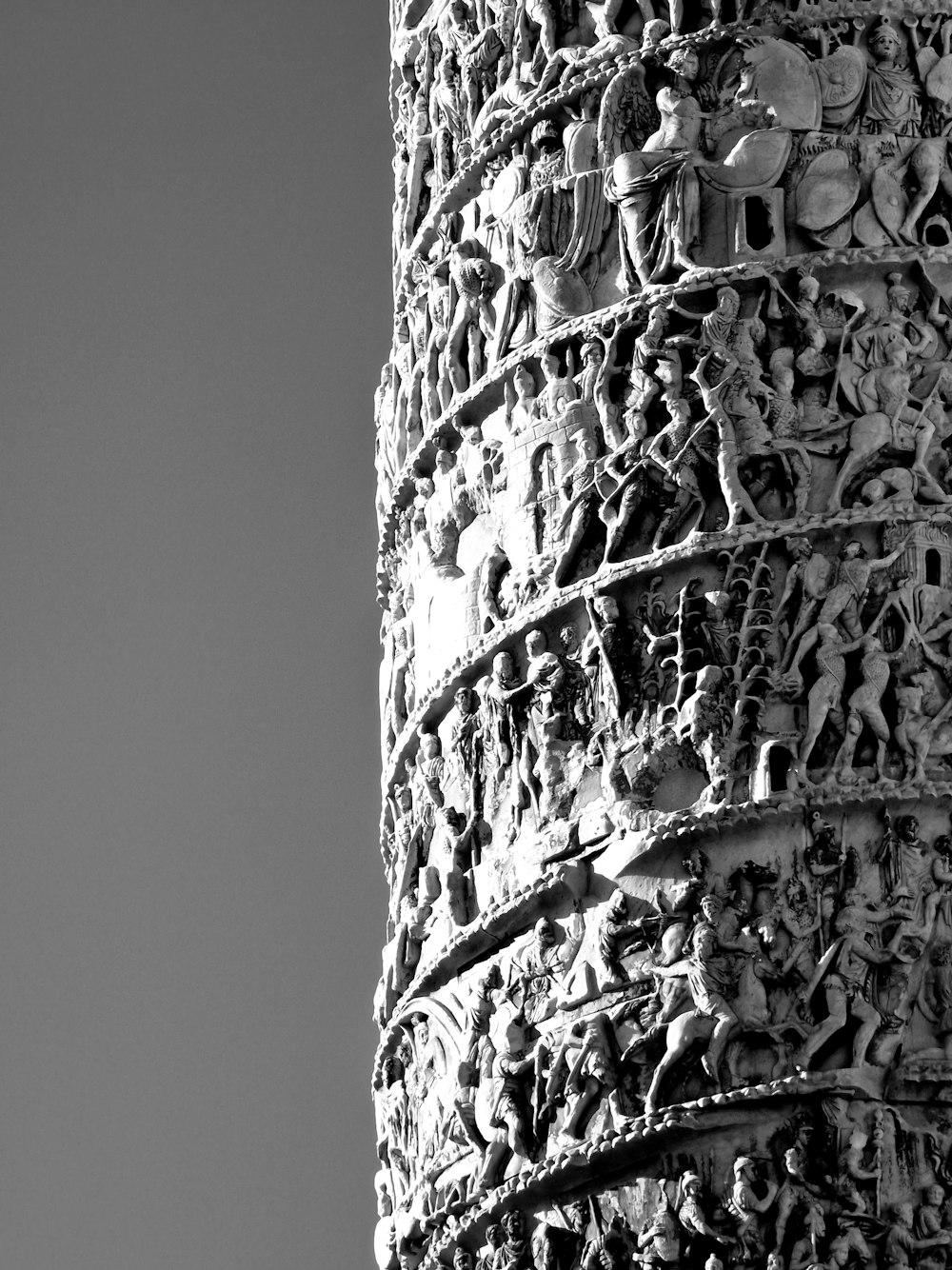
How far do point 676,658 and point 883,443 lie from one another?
0.88 meters

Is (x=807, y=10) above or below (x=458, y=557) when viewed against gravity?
above

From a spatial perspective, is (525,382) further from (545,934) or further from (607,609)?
(545,934)

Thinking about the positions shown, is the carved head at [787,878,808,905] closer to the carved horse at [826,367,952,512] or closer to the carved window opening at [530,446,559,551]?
the carved horse at [826,367,952,512]

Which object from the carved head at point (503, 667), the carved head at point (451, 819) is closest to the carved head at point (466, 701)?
the carved head at point (503, 667)

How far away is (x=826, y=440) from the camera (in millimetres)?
10641

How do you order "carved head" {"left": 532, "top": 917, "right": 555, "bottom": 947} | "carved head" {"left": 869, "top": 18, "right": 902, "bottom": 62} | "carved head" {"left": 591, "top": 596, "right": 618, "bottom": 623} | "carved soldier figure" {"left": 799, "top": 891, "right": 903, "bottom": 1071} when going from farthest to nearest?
1. "carved head" {"left": 869, "top": 18, "right": 902, "bottom": 62}
2. "carved head" {"left": 591, "top": 596, "right": 618, "bottom": 623}
3. "carved head" {"left": 532, "top": 917, "right": 555, "bottom": 947}
4. "carved soldier figure" {"left": 799, "top": 891, "right": 903, "bottom": 1071}

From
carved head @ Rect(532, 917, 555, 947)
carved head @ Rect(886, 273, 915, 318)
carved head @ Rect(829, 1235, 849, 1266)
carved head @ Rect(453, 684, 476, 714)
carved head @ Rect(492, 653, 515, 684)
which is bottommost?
carved head @ Rect(829, 1235, 849, 1266)

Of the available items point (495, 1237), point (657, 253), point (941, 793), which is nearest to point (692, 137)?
point (657, 253)

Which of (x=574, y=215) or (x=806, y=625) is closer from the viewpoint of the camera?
(x=806, y=625)

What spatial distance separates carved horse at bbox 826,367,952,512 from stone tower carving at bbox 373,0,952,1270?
0.04ft

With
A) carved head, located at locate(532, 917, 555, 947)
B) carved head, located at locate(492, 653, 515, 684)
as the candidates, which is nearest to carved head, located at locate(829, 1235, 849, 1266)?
carved head, located at locate(532, 917, 555, 947)

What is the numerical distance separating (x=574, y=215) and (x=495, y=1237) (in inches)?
125

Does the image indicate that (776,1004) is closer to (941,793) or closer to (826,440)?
(941,793)

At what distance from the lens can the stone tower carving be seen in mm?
10008
